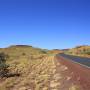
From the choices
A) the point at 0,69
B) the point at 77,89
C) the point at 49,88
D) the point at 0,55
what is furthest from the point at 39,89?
the point at 0,55

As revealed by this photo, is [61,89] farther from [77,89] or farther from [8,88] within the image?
[8,88]

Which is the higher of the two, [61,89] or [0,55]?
[0,55]

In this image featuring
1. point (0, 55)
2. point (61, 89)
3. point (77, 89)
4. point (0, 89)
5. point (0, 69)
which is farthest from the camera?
point (0, 55)

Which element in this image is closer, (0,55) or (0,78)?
(0,78)

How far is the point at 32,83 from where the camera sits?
21109mm

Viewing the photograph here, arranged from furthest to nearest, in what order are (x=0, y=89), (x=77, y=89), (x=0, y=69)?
(x=0, y=69), (x=0, y=89), (x=77, y=89)

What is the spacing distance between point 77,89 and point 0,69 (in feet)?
55.2

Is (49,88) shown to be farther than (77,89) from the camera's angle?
Yes

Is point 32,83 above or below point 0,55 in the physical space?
below

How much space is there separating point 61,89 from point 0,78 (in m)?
10.5

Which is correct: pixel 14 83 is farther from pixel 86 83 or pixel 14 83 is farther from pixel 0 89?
pixel 86 83

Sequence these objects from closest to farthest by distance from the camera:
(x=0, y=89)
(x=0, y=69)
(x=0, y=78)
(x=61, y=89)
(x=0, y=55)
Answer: (x=61, y=89)
(x=0, y=89)
(x=0, y=78)
(x=0, y=69)
(x=0, y=55)

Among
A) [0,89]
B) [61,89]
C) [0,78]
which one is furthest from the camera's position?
[0,78]

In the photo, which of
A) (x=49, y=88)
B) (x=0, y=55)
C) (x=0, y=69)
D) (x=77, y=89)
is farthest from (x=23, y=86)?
(x=0, y=55)
